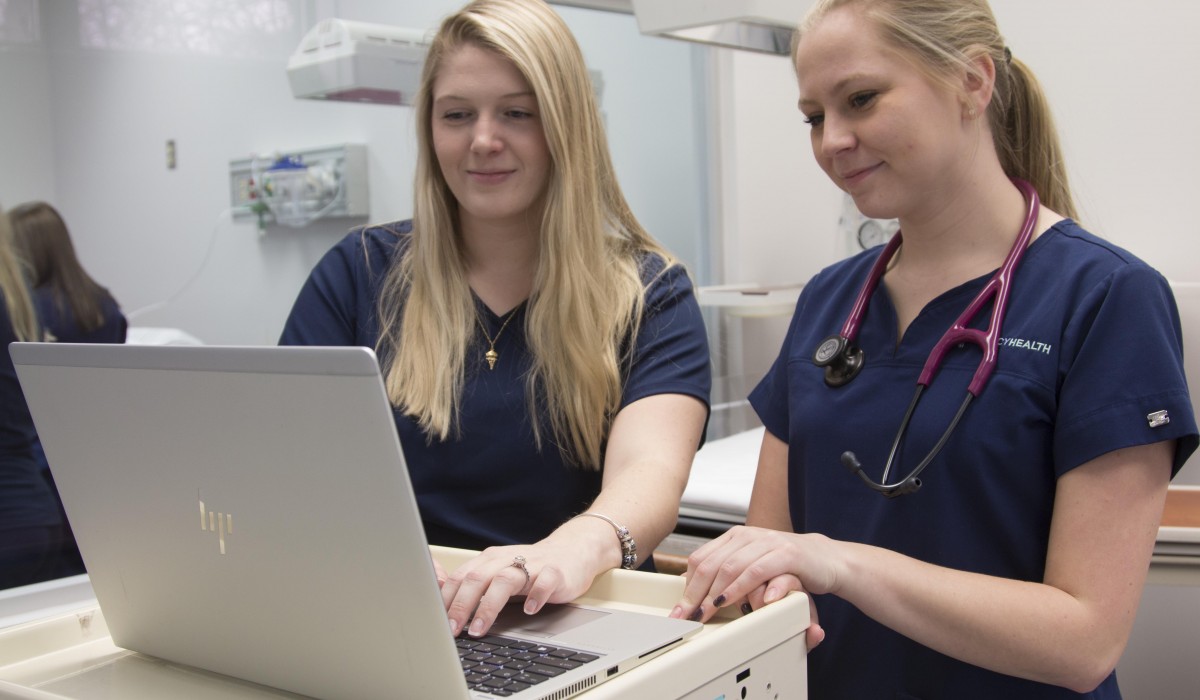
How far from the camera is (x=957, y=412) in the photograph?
1.05 m

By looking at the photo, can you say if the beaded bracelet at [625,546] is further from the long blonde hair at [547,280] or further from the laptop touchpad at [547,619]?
the long blonde hair at [547,280]

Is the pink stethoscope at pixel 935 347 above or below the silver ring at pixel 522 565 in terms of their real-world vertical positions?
above

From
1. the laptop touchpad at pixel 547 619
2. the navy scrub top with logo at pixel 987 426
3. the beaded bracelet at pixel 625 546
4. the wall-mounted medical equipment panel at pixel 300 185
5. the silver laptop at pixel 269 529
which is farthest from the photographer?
the wall-mounted medical equipment panel at pixel 300 185

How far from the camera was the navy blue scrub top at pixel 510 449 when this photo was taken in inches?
54.2

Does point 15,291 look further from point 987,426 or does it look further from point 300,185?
point 987,426

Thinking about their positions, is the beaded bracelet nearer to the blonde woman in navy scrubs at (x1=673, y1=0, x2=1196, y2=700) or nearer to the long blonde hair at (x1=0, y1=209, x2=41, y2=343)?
the blonde woman in navy scrubs at (x1=673, y1=0, x2=1196, y2=700)

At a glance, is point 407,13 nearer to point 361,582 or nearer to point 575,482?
point 575,482

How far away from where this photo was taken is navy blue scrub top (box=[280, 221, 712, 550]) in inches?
54.2

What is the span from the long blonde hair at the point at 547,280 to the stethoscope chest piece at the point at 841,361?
0.98 ft

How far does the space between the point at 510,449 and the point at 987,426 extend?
1.87 feet

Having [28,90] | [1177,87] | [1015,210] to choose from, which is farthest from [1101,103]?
[28,90]

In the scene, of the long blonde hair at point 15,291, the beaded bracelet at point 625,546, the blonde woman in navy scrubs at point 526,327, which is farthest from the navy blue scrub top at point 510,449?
the long blonde hair at point 15,291

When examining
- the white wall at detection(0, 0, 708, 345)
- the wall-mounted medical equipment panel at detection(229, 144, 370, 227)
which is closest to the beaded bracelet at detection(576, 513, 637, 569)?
the white wall at detection(0, 0, 708, 345)

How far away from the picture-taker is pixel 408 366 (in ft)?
4.65
